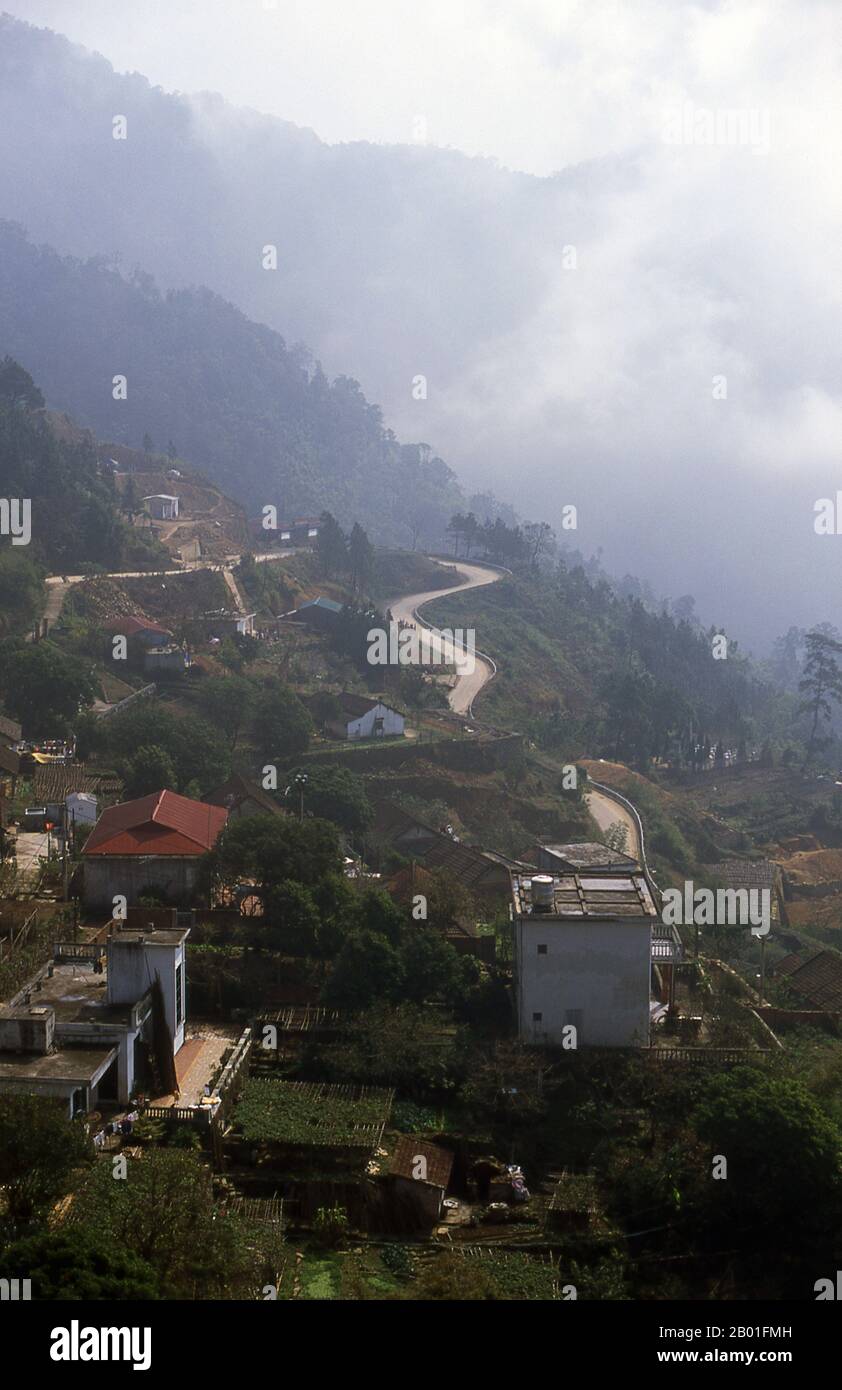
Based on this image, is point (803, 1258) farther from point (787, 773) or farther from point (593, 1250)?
point (787, 773)

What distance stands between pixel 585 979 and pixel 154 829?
29.4ft

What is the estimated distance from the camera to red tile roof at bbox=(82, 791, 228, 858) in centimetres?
2219

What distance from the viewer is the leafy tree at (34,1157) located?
11930mm

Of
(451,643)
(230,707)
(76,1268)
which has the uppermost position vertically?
(451,643)

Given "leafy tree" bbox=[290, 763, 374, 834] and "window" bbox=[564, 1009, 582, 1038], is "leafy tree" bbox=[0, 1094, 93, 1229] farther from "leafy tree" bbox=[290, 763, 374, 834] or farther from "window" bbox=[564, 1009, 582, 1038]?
"leafy tree" bbox=[290, 763, 374, 834]

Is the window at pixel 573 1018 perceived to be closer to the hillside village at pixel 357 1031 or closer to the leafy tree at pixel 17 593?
the hillside village at pixel 357 1031

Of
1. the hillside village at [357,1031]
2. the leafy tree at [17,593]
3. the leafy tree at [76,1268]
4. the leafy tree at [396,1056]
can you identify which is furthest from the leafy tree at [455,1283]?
the leafy tree at [17,593]

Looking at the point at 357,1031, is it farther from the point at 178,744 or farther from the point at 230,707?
the point at 230,707

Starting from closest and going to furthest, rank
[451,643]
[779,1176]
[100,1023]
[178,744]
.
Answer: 1. [779,1176]
2. [100,1023]
3. [178,744]
4. [451,643]

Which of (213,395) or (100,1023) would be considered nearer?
(100,1023)

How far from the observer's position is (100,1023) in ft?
51.1

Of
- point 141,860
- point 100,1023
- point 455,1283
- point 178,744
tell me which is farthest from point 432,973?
point 178,744

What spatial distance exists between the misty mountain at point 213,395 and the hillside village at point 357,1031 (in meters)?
59.3
